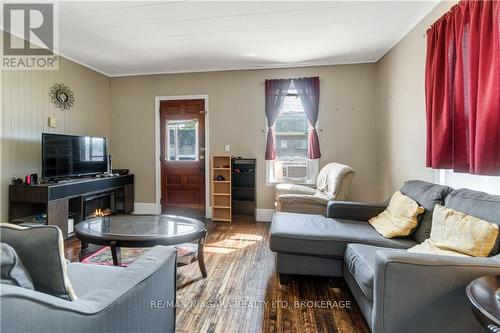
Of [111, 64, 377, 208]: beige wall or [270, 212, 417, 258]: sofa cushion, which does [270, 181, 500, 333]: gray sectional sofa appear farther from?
[111, 64, 377, 208]: beige wall

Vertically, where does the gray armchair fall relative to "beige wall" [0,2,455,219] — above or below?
below

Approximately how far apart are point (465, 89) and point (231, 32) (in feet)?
7.88

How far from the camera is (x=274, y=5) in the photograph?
2.50 m

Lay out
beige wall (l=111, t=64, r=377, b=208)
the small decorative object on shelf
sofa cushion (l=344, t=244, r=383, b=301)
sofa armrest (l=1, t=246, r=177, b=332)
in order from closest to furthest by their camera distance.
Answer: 1. sofa armrest (l=1, t=246, r=177, b=332)
2. sofa cushion (l=344, t=244, r=383, b=301)
3. the small decorative object on shelf
4. beige wall (l=111, t=64, r=377, b=208)

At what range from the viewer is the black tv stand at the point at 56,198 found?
2980 mm

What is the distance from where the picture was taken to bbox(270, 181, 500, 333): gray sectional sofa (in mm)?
1212

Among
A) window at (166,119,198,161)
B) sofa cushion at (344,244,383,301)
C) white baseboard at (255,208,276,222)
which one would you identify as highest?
window at (166,119,198,161)

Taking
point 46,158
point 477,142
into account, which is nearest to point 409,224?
point 477,142

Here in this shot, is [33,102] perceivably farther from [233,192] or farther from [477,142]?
[477,142]

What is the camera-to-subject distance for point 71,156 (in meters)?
3.54

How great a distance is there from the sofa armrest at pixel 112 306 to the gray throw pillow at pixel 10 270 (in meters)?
0.13

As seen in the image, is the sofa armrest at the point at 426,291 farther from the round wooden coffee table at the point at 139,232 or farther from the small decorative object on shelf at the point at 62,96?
the small decorative object on shelf at the point at 62,96

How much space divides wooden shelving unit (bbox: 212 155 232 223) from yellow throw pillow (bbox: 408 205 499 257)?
2971 millimetres

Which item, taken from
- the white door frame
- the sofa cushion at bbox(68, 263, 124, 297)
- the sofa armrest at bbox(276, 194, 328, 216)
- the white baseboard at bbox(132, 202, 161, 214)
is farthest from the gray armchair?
the white baseboard at bbox(132, 202, 161, 214)
